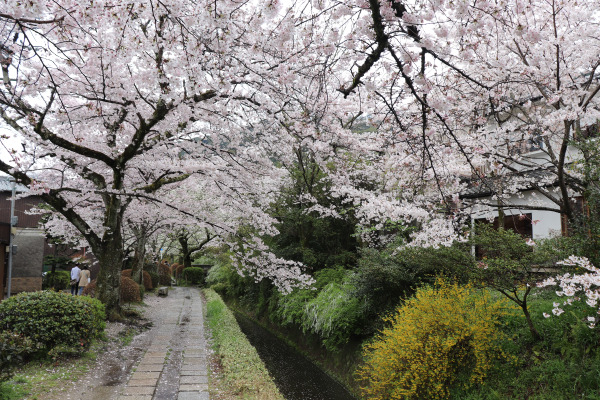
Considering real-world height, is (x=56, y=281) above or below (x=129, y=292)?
below

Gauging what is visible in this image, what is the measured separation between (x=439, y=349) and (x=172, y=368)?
4.27 meters

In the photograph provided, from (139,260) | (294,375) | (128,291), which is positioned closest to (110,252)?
(294,375)

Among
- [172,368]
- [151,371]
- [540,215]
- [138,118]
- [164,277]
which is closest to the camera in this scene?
[151,371]

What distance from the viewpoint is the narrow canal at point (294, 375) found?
24.9 feet

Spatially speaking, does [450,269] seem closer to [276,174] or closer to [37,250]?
[276,174]

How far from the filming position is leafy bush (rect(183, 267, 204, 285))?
2942cm

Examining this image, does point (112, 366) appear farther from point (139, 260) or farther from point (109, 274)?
point (139, 260)

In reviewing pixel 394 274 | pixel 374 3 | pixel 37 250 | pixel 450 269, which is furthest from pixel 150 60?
pixel 37 250

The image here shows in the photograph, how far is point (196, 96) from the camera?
6793mm

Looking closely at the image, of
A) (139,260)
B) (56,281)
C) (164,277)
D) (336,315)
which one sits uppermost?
(139,260)

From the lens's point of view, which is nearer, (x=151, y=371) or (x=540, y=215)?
(x=151, y=371)

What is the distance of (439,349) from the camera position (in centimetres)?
513

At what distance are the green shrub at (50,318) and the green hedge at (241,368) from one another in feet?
7.94

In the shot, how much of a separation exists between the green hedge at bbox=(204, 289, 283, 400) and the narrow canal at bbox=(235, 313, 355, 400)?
1.02 metres
